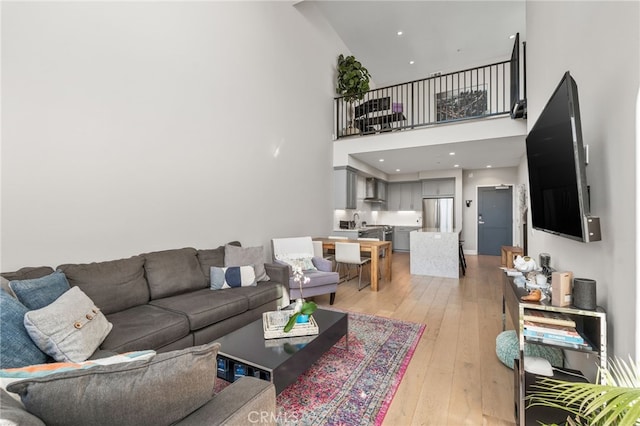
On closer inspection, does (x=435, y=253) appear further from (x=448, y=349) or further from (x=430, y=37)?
(x=430, y=37)

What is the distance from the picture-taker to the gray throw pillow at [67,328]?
55.9 inches

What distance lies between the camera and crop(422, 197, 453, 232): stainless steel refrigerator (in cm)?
793

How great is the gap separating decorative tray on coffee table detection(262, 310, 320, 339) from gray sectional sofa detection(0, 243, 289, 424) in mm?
531

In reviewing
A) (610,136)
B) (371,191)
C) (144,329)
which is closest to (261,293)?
(144,329)

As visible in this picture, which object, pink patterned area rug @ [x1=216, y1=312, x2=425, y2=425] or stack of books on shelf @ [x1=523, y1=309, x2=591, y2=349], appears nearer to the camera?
Answer: stack of books on shelf @ [x1=523, y1=309, x2=591, y2=349]

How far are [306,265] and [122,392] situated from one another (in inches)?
127

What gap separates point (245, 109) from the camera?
3.89 meters

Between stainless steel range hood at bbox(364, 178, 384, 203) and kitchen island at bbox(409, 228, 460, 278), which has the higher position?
stainless steel range hood at bbox(364, 178, 384, 203)

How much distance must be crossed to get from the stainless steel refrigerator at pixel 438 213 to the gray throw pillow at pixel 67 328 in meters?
7.80

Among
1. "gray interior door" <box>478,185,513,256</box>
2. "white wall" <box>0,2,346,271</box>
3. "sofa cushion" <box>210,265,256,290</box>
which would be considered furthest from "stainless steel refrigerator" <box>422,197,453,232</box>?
"sofa cushion" <box>210,265,256,290</box>

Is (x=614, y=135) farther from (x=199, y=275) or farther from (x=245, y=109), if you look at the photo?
(x=245, y=109)

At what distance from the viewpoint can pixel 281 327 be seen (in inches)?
79.8

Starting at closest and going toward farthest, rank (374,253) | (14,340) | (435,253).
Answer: (14,340) → (374,253) → (435,253)

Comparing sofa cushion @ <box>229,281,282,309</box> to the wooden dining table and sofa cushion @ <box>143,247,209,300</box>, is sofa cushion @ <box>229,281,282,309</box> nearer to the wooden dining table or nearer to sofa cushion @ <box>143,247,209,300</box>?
sofa cushion @ <box>143,247,209,300</box>
